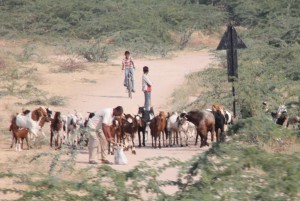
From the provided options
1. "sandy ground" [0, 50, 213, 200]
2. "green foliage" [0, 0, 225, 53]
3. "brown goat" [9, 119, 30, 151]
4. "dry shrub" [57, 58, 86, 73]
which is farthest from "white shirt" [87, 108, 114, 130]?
"green foliage" [0, 0, 225, 53]

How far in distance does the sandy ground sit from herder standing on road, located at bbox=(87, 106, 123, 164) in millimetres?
284

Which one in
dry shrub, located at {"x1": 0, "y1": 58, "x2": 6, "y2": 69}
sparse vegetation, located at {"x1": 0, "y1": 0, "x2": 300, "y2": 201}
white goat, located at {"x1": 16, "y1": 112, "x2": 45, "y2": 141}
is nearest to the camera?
sparse vegetation, located at {"x1": 0, "y1": 0, "x2": 300, "y2": 201}

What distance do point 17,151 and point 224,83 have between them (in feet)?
31.9

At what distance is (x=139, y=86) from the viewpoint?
32.9 m

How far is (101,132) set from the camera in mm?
18312

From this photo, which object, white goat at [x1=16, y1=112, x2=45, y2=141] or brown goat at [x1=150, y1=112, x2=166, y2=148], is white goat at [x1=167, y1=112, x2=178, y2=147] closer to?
brown goat at [x1=150, y1=112, x2=166, y2=148]

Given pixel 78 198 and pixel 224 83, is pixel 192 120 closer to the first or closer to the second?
pixel 224 83

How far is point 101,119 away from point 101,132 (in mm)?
261

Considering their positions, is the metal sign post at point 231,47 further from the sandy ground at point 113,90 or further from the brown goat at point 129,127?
the brown goat at point 129,127

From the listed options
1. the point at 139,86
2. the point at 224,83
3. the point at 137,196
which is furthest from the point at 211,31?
the point at 137,196

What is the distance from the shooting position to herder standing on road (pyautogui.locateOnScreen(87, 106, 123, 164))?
709 inches

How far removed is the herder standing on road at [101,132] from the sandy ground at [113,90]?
28 cm

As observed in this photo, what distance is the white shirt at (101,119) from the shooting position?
18.0 meters

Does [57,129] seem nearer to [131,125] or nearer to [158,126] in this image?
[131,125]
